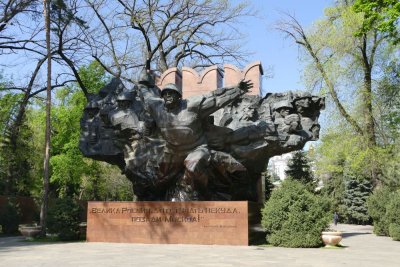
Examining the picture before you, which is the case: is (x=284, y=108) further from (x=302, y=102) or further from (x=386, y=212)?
(x=386, y=212)

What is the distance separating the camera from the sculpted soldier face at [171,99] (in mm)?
14594

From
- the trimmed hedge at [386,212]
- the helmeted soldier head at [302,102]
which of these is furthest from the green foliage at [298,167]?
the helmeted soldier head at [302,102]

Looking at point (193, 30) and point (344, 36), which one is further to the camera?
point (193, 30)

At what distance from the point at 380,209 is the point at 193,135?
10271 mm

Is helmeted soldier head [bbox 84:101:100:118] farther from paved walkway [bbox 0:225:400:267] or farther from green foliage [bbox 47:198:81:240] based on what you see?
paved walkway [bbox 0:225:400:267]

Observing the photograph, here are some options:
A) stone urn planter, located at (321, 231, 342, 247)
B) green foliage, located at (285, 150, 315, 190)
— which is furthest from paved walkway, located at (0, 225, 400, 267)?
green foliage, located at (285, 150, 315, 190)

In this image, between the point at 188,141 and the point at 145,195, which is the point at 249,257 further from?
the point at 145,195

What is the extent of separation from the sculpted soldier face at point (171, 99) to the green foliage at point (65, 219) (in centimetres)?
523

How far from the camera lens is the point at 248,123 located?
16.5m

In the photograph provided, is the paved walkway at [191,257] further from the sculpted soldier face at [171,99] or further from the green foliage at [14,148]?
the green foliage at [14,148]

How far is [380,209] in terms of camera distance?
64.9ft

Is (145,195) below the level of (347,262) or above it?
above

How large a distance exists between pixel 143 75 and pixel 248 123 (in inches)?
177

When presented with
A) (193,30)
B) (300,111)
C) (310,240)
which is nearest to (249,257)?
(310,240)
